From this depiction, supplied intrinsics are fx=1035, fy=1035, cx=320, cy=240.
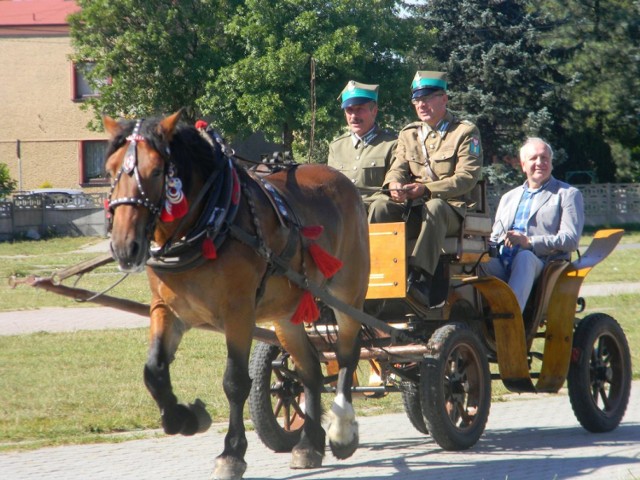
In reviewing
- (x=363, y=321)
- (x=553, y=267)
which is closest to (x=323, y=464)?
(x=363, y=321)

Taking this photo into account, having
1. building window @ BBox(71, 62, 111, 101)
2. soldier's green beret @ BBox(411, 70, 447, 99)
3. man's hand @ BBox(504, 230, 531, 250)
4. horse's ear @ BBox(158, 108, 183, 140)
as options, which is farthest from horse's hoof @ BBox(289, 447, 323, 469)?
building window @ BBox(71, 62, 111, 101)

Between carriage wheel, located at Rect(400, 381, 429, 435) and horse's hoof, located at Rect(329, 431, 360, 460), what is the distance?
27.4 inches

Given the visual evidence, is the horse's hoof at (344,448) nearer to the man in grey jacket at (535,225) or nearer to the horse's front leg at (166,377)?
the horse's front leg at (166,377)

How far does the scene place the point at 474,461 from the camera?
21.7ft

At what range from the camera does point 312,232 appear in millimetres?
6305

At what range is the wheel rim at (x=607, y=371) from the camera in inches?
309

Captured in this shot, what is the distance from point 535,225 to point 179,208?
11.7 feet

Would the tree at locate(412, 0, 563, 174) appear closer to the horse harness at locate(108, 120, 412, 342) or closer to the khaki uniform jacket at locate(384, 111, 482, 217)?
the khaki uniform jacket at locate(384, 111, 482, 217)

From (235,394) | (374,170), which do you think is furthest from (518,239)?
(235,394)

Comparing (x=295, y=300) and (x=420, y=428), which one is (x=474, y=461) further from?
(x=295, y=300)

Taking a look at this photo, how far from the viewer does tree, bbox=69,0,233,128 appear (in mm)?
37625

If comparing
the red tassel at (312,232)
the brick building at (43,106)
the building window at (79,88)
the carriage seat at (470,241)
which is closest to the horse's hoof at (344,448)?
the red tassel at (312,232)

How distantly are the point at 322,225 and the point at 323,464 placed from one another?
1539 mm

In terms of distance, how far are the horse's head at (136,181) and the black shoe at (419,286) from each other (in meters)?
2.41
